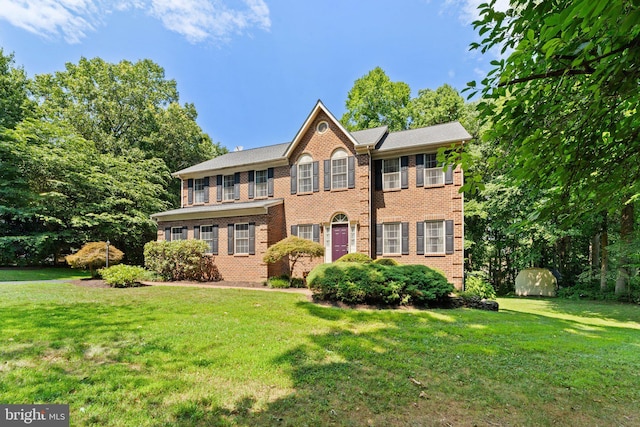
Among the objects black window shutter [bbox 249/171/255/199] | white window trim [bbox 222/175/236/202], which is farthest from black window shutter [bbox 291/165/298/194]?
white window trim [bbox 222/175/236/202]

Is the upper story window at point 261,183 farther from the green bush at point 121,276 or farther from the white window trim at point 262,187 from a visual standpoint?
the green bush at point 121,276

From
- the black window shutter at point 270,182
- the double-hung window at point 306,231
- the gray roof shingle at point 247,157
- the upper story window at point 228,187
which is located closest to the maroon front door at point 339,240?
the double-hung window at point 306,231

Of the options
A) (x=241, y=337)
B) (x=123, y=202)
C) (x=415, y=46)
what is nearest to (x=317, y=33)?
(x=415, y=46)

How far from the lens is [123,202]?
2219 cm

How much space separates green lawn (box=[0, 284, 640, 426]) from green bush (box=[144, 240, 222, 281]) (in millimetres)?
8105

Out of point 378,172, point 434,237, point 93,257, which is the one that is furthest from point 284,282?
point 93,257

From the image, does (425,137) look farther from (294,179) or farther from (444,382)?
(444,382)

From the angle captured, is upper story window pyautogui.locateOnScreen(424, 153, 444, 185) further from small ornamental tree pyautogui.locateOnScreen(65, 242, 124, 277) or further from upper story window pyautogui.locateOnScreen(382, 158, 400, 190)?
small ornamental tree pyautogui.locateOnScreen(65, 242, 124, 277)

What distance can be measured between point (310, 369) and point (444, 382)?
67.6 inches

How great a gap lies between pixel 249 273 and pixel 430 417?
13206 mm

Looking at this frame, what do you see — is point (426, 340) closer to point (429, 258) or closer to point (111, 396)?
point (111, 396)

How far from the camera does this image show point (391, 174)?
1469 centimetres

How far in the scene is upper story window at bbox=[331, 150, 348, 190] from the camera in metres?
15.1

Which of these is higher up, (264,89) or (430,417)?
(264,89)
